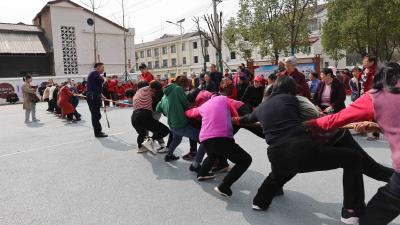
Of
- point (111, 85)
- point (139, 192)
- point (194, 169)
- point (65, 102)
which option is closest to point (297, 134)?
point (139, 192)

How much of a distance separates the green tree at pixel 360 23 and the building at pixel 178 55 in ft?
80.4

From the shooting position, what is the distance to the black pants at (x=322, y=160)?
3156 millimetres

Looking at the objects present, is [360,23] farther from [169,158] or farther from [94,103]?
[169,158]

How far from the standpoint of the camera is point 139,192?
4.58 metres

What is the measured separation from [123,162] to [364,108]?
450 cm

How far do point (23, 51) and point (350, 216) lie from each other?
1553 inches

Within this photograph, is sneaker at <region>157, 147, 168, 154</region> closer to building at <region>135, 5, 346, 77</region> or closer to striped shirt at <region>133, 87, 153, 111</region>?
striped shirt at <region>133, 87, 153, 111</region>

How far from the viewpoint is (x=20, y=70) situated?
126 ft

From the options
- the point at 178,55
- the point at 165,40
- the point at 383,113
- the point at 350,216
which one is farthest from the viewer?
the point at 165,40

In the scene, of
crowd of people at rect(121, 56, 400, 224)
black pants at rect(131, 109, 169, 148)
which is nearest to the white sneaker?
black pants at rect(131, 109, 169, 148)

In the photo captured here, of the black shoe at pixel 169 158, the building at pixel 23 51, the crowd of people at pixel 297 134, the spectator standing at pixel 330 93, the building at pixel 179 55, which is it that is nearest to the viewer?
the crowd of people at pixel 297 134

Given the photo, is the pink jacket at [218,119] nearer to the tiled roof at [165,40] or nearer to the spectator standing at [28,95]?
the spectator standing at [28,95]

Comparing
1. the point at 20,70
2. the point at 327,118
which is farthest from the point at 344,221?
the point at 20,70

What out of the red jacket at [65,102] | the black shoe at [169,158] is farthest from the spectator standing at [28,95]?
the black shoe at [169,158]
